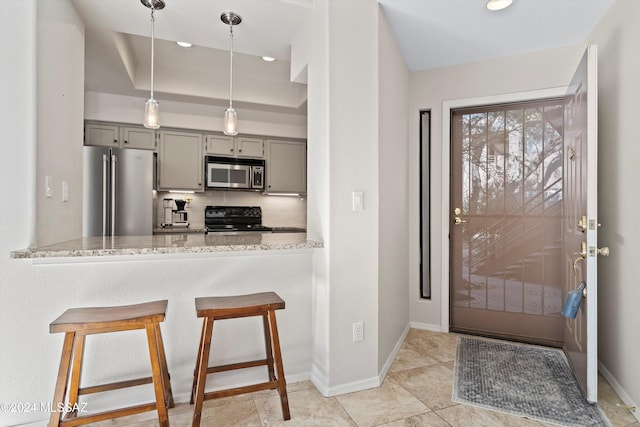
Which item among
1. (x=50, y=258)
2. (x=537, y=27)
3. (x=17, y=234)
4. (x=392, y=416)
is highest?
(x=537, y=27)

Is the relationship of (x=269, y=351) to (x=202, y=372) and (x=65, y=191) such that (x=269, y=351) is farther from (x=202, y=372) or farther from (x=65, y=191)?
(x=65, y=191)

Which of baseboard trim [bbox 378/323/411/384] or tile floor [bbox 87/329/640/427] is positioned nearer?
tile floor [bbox 87/329/640/427]

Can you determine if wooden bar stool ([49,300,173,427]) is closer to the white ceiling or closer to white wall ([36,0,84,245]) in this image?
white wall ([36,0,84,245])

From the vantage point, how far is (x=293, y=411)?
1.94m

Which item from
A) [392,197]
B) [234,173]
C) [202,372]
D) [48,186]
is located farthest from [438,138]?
[48,186]

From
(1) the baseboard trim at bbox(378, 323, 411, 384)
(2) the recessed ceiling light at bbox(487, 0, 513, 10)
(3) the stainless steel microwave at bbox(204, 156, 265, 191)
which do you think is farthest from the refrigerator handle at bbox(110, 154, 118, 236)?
(2) the recessed ceiling light at bbox(487, 0, 513, 10)

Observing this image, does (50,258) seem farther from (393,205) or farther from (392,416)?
(393,205)

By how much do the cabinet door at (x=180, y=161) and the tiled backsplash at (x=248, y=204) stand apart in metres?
0.32

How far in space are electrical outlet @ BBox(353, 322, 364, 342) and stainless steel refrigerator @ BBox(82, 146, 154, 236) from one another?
2555 millimetres

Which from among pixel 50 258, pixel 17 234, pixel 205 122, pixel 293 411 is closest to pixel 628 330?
pixel 293 411

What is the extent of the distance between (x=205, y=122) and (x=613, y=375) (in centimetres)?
450

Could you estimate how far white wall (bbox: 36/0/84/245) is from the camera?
1.84m

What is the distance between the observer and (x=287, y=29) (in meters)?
2.47

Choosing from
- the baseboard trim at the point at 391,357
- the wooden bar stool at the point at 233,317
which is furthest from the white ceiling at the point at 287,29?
the baseboard trim at the point at 391,357
